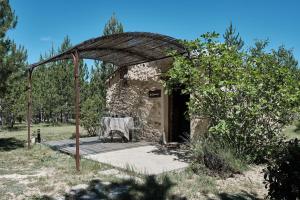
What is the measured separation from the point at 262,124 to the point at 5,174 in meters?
5.41

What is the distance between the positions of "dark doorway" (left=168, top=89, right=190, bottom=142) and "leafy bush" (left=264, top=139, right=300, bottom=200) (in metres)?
6.02

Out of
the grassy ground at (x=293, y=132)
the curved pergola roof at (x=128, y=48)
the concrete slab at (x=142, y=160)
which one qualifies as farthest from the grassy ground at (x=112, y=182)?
the grassy ground at (x=293, y=132)

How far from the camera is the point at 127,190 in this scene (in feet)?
15.2

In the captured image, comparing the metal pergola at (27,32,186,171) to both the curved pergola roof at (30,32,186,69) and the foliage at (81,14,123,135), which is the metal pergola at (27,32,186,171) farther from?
the foliage at (81,14,123,135)

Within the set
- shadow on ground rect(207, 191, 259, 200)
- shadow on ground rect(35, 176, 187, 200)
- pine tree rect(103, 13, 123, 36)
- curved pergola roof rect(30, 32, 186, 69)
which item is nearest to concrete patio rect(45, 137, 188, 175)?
shadow on ground rect(35, 176, 187, 200)

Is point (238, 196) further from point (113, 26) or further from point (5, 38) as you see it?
point (113, 26)

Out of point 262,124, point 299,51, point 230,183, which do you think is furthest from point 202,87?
point 299,51

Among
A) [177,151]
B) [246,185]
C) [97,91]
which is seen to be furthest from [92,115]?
[246,185]

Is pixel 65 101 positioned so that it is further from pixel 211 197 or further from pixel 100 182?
pixel 211 197

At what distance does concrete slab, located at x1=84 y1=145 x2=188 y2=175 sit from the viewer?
19.4ft

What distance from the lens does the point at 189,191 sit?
452 centimetres

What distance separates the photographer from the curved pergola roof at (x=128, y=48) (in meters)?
6.57

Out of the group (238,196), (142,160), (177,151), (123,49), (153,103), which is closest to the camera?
(238,196)

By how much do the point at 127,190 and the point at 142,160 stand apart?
210 centimetres
